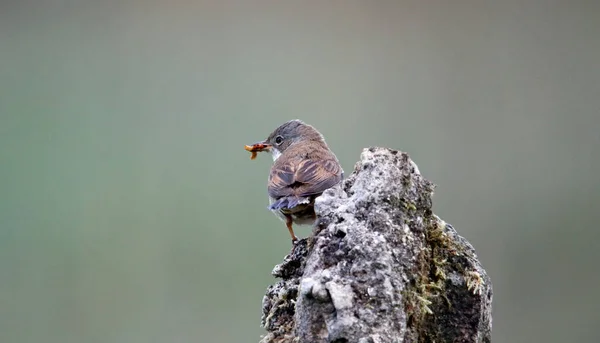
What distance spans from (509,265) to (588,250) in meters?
0.70

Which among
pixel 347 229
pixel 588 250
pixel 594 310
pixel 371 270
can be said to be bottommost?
pixel 371 270

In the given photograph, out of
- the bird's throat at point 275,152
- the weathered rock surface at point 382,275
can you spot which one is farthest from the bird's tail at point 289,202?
the bird's throat at point 275,152

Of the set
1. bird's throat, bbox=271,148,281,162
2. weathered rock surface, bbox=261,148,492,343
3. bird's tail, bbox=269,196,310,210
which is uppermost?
bird's throat, bbox=271,148,281,162

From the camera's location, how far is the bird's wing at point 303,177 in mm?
3238

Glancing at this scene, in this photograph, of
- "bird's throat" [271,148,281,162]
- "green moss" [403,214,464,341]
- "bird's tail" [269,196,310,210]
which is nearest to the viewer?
"green moss" [403,214,464,341]

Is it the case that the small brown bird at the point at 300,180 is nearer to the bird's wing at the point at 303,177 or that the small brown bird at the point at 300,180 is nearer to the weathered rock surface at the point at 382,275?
the bird's wing at the point at 303,177

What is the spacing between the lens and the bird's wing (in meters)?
3.24

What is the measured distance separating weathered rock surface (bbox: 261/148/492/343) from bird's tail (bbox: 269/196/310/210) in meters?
1.07

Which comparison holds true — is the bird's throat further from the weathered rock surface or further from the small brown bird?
the weathered rock surface

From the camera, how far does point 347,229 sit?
5.76 feet

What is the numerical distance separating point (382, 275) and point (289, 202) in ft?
5.09

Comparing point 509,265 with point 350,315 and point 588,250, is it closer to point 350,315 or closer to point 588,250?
point 588,250

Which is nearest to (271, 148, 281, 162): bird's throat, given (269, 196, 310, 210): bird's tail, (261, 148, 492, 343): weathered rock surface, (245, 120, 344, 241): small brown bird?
(245, 120, 344, 241): small brown bird

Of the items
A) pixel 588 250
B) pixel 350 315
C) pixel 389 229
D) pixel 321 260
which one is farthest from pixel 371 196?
pixel 588 250
